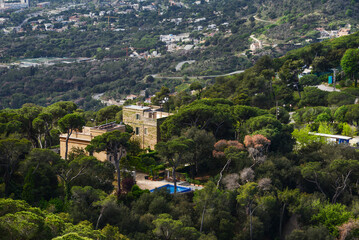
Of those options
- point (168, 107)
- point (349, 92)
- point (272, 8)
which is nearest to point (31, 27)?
point (272, 8)

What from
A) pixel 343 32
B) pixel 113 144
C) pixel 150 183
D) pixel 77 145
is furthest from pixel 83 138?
pixel 343 32

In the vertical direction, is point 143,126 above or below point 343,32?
above

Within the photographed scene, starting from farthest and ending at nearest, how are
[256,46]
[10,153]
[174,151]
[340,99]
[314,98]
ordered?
[256,46], [314,98], [340,99], [174,151], [10,153]

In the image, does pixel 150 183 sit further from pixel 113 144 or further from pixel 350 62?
pixel 350 62

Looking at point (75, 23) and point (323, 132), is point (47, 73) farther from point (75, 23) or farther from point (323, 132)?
point (323, 132)

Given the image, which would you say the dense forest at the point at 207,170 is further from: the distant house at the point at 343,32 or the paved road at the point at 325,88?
the distant house at the point at 343,32

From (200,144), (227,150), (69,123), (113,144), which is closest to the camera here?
(113,144)

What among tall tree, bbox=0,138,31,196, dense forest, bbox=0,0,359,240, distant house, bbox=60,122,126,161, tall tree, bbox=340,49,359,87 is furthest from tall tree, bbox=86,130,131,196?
tall tree, bbox=340,49,359,87

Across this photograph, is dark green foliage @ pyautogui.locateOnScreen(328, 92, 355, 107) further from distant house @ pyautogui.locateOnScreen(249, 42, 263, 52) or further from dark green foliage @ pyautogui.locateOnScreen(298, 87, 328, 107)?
distant house @ pyautogui.locateOnScreen(249, 42, 263, 52)

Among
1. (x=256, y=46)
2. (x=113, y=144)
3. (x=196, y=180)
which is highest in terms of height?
(x=113, y=144)
